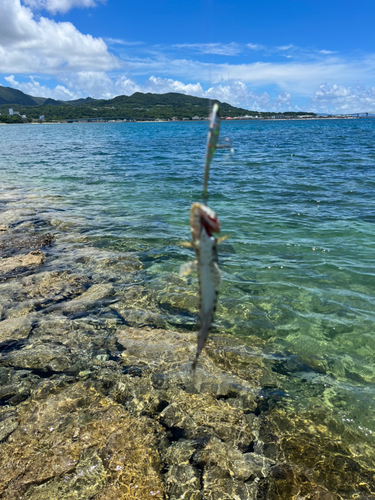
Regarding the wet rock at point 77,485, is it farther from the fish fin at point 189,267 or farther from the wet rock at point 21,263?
the wet rock at point 21,263

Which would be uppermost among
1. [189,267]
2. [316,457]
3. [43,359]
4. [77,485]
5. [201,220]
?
[201,220]

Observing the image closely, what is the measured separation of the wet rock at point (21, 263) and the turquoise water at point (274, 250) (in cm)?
174

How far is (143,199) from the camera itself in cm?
1995

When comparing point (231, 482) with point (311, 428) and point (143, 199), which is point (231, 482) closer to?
point (311, 428)

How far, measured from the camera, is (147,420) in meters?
5.10

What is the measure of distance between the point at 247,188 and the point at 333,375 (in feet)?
56.4

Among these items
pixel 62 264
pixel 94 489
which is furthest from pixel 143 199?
pixel 94 489

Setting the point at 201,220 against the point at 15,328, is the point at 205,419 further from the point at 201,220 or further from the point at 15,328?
the point at 15,328

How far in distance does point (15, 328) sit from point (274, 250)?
862 centimetres

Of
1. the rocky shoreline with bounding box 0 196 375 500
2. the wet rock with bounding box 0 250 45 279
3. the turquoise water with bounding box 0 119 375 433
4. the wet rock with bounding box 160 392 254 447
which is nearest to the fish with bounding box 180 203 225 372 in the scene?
the rocky shoreline with bounding box 0 196 375 500

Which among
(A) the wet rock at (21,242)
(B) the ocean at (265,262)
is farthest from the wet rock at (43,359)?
(A) the wet rock at (21,242)

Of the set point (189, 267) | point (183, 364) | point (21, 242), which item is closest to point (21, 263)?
point (21, 242)

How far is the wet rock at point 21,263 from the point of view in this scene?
9977 millimetres

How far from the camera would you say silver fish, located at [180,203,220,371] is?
1.81 meters
